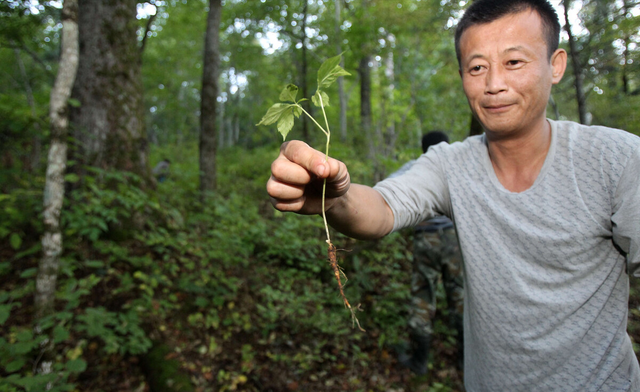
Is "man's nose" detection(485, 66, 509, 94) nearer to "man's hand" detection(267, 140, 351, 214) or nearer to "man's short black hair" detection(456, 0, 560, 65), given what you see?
"man's short black hair" detection(456, 0, 560, 65)

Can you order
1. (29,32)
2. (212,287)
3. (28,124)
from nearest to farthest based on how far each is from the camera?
(28,124)
(29,32)
(212,287)

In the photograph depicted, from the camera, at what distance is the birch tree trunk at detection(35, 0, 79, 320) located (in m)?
2.98

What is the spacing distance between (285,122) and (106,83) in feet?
15.1

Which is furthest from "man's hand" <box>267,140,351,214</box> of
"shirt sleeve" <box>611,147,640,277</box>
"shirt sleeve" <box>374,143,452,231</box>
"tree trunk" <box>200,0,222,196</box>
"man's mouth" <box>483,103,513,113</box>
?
"tree trunk" <box>200,0,222,196</box>

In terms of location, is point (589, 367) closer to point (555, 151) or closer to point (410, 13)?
point (555, 151)

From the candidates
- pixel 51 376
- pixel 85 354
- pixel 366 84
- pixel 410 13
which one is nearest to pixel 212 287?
pixel 85 354

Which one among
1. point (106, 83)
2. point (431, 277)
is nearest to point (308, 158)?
point (431, 277)

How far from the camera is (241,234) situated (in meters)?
4.07

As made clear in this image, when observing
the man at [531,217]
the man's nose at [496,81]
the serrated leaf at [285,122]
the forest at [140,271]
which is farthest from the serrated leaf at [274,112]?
the forest at [140,271]

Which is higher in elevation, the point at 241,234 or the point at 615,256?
the point at 615,256

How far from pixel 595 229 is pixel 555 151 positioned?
A: 334mm

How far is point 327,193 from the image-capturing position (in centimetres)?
114

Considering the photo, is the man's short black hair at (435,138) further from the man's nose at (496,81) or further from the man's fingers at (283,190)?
the man's fingers at (283,190)

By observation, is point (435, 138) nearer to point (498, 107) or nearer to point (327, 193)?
point (498, 107)
